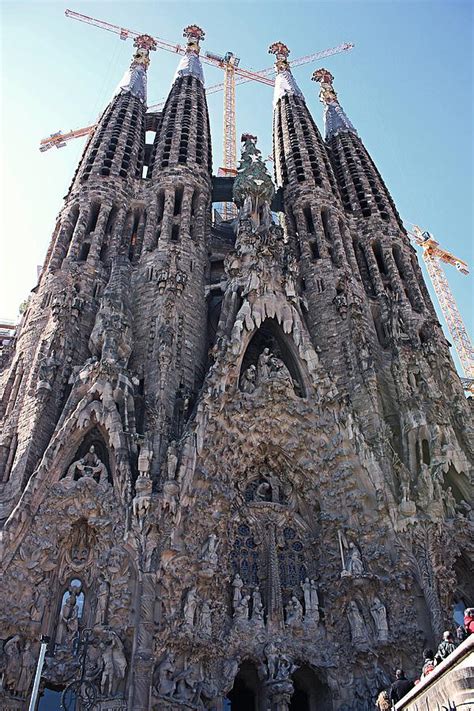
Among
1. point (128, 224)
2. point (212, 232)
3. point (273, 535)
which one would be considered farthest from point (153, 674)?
point (212, 232)

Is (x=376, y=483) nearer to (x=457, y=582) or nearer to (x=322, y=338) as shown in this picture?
(x=457, y=582)

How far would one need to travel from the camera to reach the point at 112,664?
11.7 metres

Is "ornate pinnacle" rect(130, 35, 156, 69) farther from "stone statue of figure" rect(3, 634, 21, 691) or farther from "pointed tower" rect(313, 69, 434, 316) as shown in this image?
"stone statue of figure" rect(3, 634, 21, 691)

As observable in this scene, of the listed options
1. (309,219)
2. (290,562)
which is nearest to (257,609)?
(290,562)

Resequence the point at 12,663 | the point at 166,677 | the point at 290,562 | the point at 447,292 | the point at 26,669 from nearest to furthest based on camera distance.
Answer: the point at 12,663 → the point at 26,669 → the point at 166,677 → the point at 290,562 → the point at 447,292

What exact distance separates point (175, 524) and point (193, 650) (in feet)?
7.66

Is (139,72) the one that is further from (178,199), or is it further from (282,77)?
(178,199)

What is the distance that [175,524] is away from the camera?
13.2m

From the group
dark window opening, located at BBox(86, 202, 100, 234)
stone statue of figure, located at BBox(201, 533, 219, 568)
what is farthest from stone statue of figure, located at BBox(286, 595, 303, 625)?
dark window opening, located at BBox(86, 202, 100, 234)

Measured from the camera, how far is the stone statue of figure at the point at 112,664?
11.6 metres

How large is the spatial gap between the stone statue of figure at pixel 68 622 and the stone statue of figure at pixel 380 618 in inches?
232

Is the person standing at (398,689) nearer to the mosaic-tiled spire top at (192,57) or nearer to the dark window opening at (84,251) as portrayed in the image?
the dark window opening at (84,251)

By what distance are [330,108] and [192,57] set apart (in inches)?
289

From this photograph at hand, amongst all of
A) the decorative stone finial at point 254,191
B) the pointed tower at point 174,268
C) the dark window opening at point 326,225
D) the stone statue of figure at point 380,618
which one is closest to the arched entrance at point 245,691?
the stone statue of figure at point 380,618
